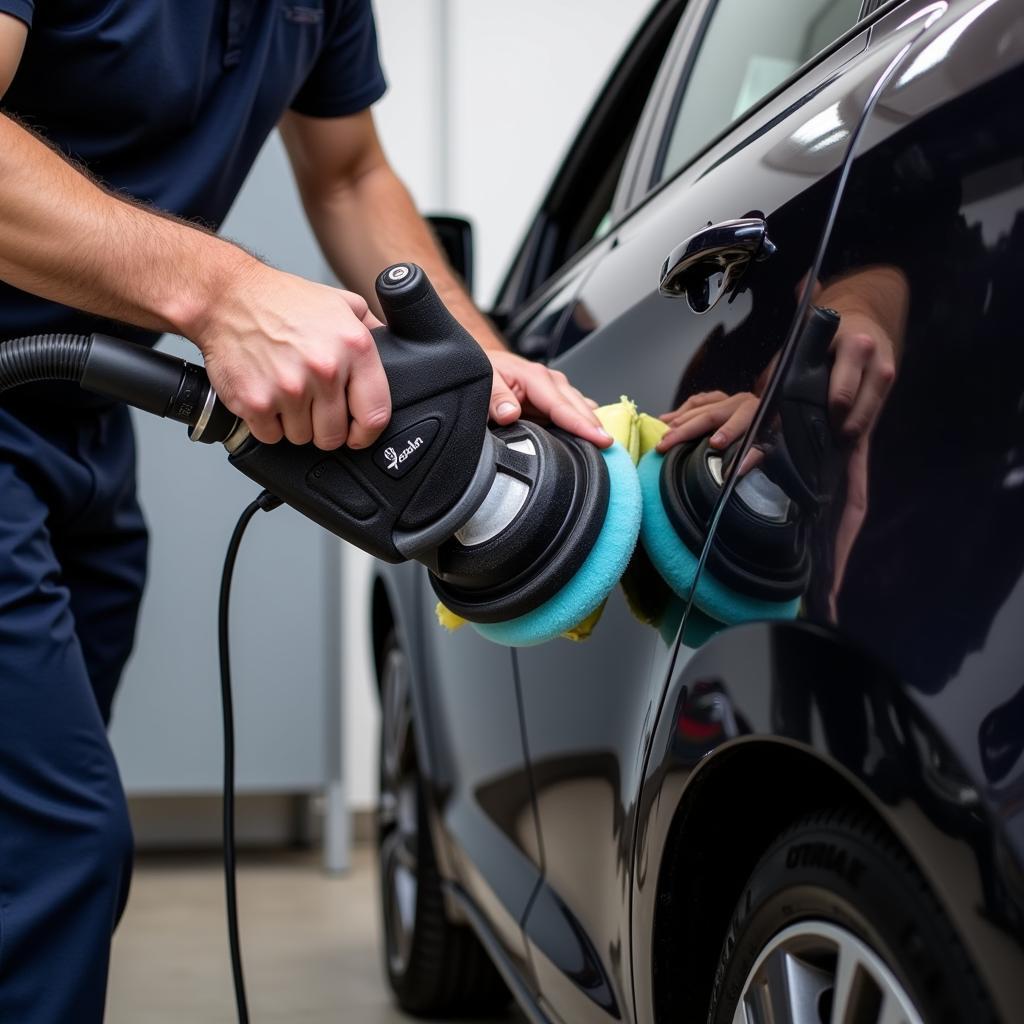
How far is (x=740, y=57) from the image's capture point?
1401 mm

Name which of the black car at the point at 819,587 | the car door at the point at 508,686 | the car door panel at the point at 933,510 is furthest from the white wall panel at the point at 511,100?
the car door panel at the point at 933,510

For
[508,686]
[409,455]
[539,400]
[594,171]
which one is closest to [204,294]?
[409,455]

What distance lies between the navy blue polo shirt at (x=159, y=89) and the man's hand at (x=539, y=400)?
1.22ft

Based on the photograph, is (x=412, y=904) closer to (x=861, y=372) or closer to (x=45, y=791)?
(x=45, y=791)

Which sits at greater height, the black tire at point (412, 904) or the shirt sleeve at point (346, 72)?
the shirt sleeve at point (346, 72)

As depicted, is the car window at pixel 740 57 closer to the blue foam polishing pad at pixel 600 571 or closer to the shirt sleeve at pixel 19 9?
the blue foam polishing pad at pixel 600 571

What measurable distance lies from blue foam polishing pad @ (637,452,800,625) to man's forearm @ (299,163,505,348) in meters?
0.57

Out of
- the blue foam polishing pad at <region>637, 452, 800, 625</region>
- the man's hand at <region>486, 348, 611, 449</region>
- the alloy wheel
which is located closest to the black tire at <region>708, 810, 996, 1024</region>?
the alloy wheel

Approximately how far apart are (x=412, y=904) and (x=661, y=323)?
141 cm

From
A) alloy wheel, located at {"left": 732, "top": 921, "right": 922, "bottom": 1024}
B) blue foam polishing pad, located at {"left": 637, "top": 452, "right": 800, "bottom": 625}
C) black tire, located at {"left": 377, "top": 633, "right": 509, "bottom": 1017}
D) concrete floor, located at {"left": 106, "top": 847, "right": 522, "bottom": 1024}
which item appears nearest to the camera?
alloy wheel, located at {"left": 732, "top": 921, "right": 922, "bottom": 1024}

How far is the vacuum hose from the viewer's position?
3.06 ft

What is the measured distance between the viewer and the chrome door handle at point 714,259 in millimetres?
897

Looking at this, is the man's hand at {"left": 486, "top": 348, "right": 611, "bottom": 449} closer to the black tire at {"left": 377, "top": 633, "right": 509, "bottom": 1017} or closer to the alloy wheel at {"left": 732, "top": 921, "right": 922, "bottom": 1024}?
the alloy wheel at {"left": 732, "top": 921, "right": 922, "bottom": 1024}

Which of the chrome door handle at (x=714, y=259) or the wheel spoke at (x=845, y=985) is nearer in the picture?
the wheel spoke at (x=845, y=985)
